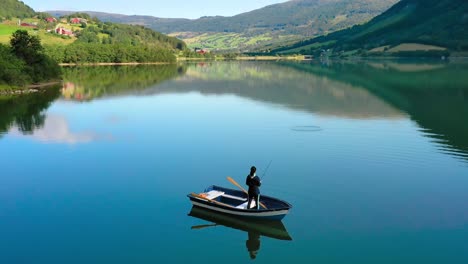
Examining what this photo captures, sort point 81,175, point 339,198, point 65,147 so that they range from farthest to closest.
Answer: point 65,147
point 81,175
point 339,198

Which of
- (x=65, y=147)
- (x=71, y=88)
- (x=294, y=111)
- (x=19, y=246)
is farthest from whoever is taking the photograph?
(x=71, y=88)

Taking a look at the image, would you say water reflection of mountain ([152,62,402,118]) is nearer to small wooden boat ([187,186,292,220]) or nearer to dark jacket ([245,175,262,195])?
small wooden boat ([187,186,292,220])

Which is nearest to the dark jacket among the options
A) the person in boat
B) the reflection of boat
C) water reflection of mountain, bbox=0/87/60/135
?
the person in boat

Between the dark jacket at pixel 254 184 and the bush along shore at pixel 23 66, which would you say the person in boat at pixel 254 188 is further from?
the bush along shore at pixel 23 66

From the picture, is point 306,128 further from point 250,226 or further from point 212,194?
point 250,226

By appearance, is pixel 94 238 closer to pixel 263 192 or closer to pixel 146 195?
pixel 146 195

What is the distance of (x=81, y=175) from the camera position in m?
37.8

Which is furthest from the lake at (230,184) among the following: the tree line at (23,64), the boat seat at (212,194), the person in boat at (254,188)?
the tree line at (23,64)

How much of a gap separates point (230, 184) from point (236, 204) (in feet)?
16.9

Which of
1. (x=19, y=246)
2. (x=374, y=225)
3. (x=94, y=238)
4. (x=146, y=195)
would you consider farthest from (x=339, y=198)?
(x=19, y=246)

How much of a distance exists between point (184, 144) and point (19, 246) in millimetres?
26061

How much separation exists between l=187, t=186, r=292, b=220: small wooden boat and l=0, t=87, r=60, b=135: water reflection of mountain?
37562mm

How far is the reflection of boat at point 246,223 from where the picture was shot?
25.9 metres

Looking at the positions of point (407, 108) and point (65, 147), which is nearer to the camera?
point (65, 147)
